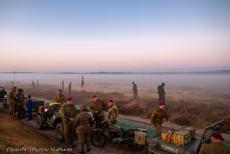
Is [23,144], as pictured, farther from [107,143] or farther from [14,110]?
[14,110]

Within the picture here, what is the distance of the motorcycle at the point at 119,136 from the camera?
32.1 ft

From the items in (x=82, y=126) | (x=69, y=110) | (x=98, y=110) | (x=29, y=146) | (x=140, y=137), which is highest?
(x=69, y=110)

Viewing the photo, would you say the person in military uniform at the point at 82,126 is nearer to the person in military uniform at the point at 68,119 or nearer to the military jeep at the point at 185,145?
the person in military uniform at the point at 68,119

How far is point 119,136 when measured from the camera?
1036 cm

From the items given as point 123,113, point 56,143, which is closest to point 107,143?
point 56,143

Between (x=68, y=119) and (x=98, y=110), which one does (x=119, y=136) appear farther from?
(x=98, y=110)

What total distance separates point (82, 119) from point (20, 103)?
343 inches

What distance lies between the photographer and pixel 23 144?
923 centimetres

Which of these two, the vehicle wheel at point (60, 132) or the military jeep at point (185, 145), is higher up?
the military jeep at point (185, 145)

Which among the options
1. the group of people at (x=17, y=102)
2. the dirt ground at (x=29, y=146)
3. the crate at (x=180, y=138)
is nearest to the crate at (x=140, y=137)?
the dirt ground at (x=29, y=146)

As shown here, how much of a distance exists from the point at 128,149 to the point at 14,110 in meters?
9.81

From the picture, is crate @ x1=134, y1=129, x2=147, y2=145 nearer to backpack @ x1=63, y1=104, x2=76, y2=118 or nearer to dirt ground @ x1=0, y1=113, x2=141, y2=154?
dirt ground @ x1=0, y1=113, x2=141, y2=154

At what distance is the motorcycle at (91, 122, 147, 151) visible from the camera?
9.79 meters

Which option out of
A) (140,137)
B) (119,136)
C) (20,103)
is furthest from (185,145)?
(20,103)
